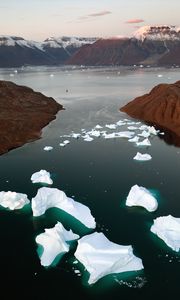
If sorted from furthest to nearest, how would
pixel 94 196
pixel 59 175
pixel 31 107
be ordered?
pixel 31 107
pixel 59 175
pixel 94 196

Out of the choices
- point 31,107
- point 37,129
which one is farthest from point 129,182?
point 31,107

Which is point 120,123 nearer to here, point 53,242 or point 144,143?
point 144,143

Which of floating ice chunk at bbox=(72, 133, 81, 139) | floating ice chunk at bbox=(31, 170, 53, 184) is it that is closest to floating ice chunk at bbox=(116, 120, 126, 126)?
floating ice chunk at bbox=(72, 133, 81, 139)

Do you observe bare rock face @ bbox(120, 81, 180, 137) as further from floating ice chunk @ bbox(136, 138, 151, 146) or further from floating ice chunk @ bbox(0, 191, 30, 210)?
floating ice chunk @ bbox(0, 191, 30, 210)

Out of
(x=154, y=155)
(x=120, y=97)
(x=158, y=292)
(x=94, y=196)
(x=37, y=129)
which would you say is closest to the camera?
(x=158, y=292)

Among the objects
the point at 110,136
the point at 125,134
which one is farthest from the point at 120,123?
the point at 110,136

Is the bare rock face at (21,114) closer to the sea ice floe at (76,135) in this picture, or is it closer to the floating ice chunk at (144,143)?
the sea ice floe at (76,135)

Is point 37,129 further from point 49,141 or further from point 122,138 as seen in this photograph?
point 122,138

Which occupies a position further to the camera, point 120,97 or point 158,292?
→ point 120,97
